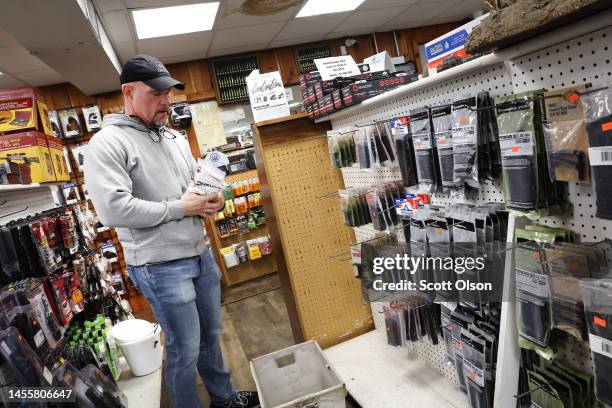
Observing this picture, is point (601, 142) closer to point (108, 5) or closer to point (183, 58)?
point (108, 5)

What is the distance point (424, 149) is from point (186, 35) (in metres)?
4.01

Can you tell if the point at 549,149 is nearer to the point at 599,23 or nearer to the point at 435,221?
the point at 599,23

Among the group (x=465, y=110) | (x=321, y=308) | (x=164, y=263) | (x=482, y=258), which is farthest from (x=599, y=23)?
(x=321, y=308)

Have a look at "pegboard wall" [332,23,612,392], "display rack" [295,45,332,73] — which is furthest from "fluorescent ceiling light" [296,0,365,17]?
"pegboard wall" [332,23,612,392]

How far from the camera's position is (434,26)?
267 inches

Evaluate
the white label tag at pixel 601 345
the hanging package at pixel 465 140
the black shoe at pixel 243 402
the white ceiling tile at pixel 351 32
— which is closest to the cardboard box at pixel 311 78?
the hanging package at pixel 465 140

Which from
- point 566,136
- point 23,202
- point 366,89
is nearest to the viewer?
point 566,136

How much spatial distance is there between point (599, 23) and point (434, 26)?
660 centimetres

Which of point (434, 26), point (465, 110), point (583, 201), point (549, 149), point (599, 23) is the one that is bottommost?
point (583, 201)

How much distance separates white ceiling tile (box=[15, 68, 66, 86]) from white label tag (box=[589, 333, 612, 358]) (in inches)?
214

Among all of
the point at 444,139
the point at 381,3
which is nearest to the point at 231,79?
the point at 381,3

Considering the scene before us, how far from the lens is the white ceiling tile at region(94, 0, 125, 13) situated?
3.44m

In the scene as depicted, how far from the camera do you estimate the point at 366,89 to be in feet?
6.74

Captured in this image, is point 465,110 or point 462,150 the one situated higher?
point 465,110
